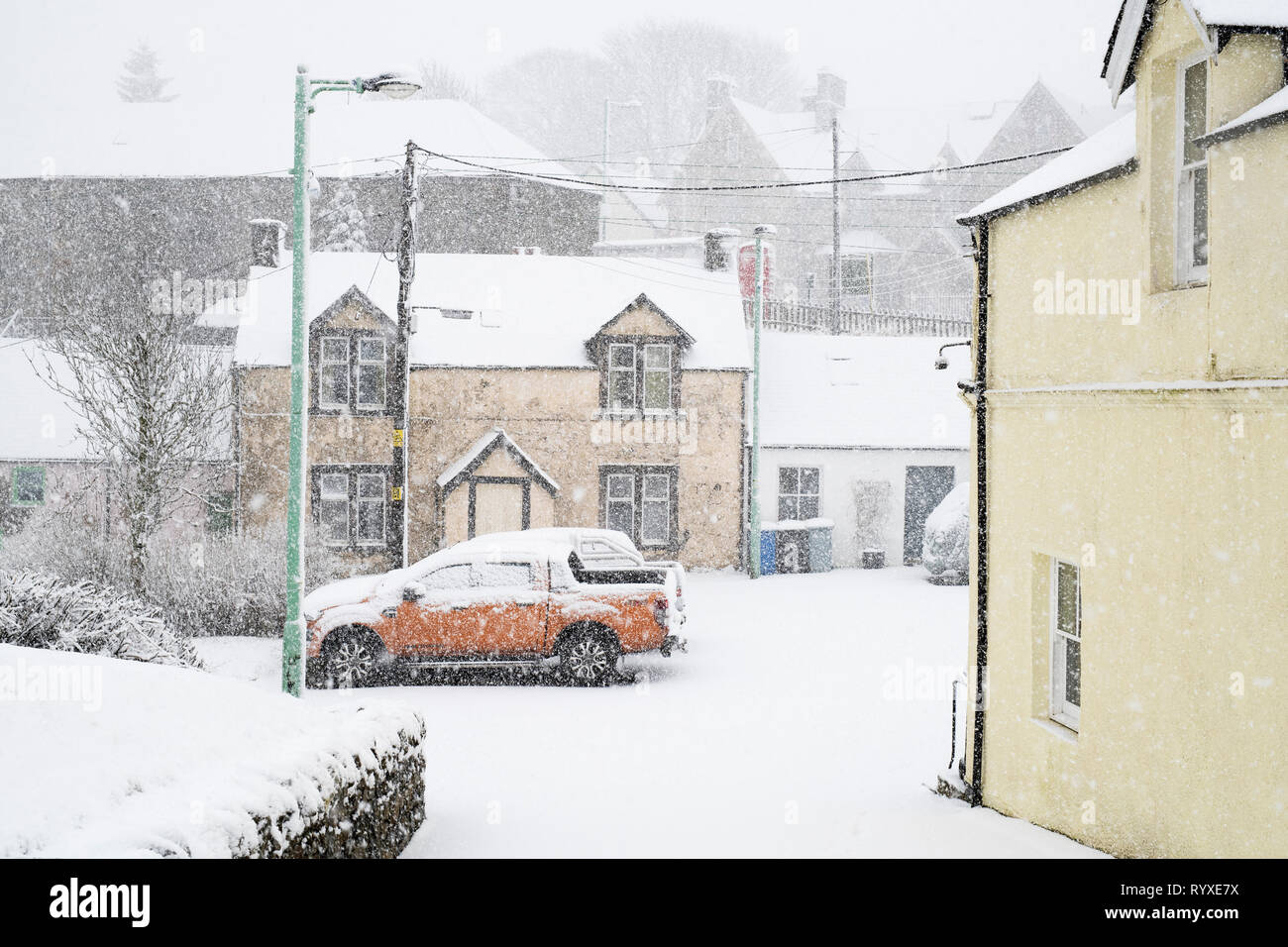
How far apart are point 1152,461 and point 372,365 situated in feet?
74.0

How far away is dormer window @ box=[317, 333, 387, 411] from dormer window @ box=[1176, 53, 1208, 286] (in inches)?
877

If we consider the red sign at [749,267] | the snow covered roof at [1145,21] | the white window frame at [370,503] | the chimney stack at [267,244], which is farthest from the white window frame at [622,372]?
the snow covered roof at [1145,21]

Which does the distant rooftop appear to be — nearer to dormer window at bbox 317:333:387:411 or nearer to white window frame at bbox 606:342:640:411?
dormer window at bbox 317:333:387:411

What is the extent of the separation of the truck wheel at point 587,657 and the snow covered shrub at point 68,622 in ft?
17.0

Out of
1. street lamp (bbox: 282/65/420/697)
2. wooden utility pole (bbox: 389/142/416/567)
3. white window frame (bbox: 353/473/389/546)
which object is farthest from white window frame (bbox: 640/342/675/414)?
street lamp (bbox: 282/65/420/697)

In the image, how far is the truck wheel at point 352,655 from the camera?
49.1ft

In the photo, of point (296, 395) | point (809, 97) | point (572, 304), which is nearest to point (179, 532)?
point (572, 304)

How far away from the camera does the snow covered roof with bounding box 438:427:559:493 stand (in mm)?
26984

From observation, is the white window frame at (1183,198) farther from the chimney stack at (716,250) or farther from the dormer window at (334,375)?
the chimney stack at (716,250)

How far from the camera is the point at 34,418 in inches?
1122

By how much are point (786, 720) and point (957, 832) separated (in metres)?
4.85

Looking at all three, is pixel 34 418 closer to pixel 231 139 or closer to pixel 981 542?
pixel 231 139
